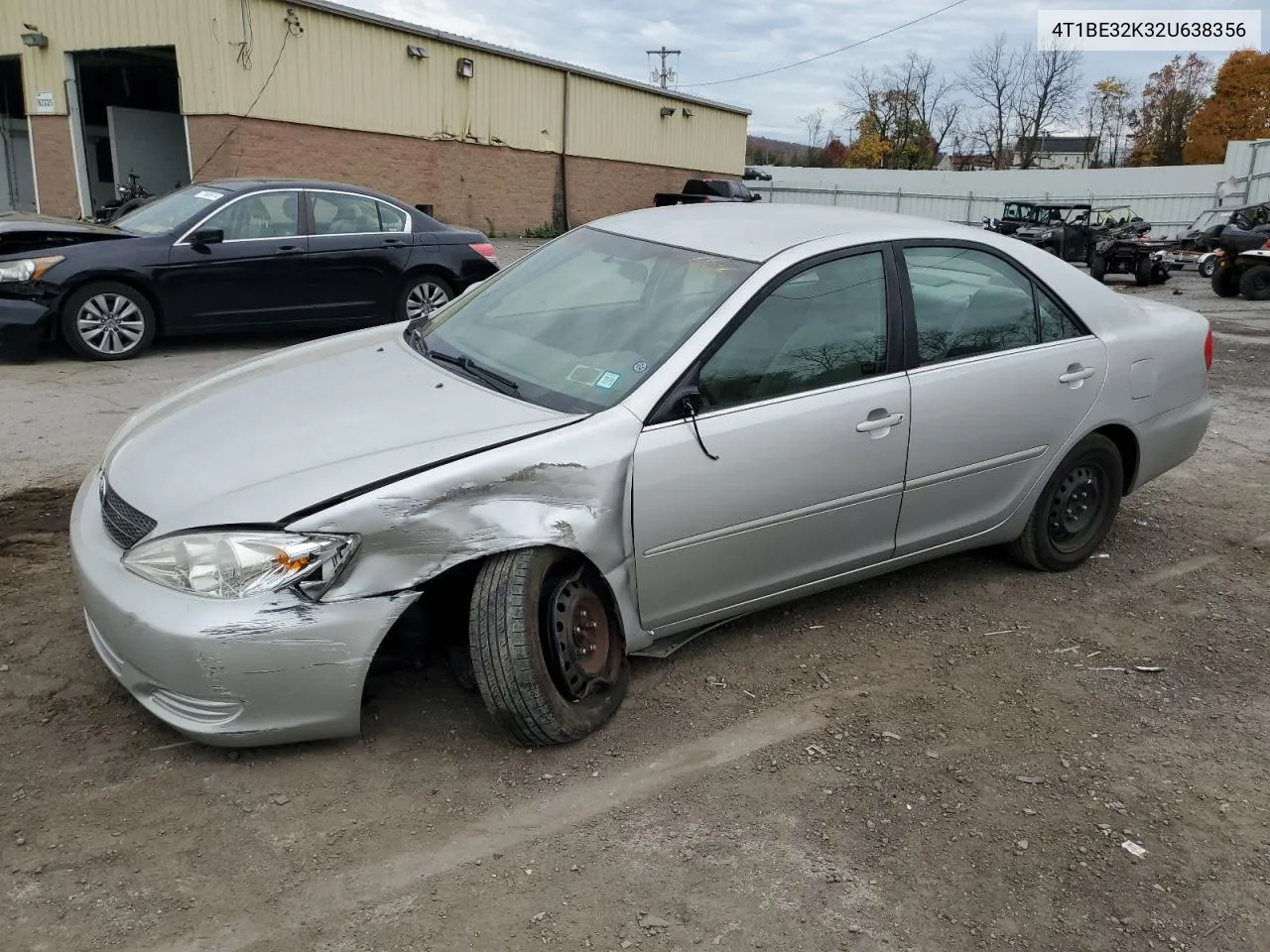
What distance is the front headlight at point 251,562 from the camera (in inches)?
108

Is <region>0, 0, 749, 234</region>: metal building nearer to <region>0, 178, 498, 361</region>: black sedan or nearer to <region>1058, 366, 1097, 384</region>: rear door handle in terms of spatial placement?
<region>0, 178, 498, 361</region>: black sedan

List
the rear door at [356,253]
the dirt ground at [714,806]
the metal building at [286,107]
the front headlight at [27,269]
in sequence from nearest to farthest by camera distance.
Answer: the dirt ground at [714,806] < the front headlight at [27,269] < the rear door at [356,253] < the metal building at [286,107]

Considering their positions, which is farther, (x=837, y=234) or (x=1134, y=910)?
(x=837, y=234)

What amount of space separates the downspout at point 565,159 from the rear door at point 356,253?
620 inches

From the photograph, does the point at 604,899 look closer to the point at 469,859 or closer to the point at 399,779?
the point at 469,859

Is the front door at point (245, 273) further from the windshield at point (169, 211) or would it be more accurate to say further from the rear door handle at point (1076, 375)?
the rear door handle at point (1076, 375)

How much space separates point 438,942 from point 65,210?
19.9 m

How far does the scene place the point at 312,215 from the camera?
8.99m

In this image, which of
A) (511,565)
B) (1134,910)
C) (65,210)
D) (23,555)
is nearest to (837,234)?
(511,565)

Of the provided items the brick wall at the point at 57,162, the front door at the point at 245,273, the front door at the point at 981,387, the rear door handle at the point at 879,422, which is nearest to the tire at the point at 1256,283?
the front door at the point at 981,387

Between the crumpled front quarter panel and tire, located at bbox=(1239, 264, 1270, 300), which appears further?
tire, located at bbox=(1239, 264, 1270, 300)

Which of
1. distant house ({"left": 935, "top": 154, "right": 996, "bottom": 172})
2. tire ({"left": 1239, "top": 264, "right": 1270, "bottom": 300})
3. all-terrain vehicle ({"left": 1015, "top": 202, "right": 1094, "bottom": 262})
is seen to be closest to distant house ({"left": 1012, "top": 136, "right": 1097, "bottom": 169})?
distant house ({"left": 935, "top": 154, "right": 996, "bottom": 172})

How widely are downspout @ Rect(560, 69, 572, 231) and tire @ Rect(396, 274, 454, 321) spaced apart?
1543 cm

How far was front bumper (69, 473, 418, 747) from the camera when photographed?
2730mm
